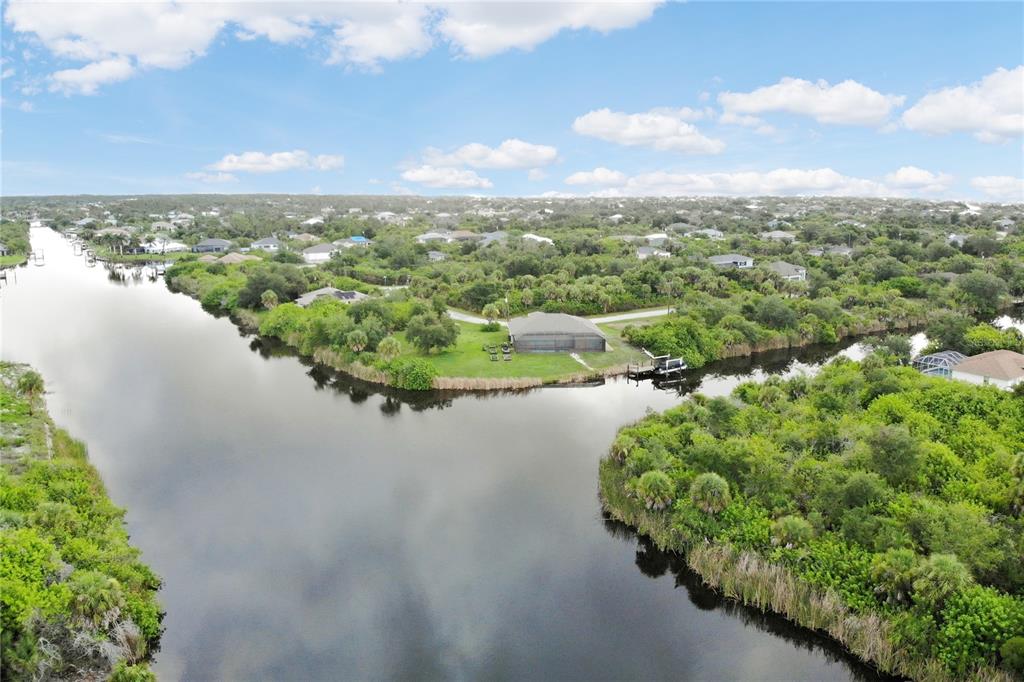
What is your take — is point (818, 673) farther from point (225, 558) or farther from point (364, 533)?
point (225, 558)

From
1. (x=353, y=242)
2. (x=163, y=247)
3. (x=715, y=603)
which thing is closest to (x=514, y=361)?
(x=715, y=603)

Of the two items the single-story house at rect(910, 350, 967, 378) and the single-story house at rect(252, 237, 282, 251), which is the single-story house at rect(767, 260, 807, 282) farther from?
the single-story house at rect(252, 237, 282, 251)

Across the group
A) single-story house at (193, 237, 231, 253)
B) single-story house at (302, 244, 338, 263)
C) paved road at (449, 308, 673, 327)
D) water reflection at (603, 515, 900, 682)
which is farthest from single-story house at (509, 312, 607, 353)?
single-story house at (193, 237, 231, 253)

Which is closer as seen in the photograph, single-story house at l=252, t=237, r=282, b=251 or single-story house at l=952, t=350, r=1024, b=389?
single-story house at l=952, t=350, r=1024, b=389

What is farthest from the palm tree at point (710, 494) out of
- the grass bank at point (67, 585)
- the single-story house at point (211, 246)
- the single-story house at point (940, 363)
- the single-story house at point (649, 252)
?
the single-story house at point (211, 246)

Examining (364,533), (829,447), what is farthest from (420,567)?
(829,447)
